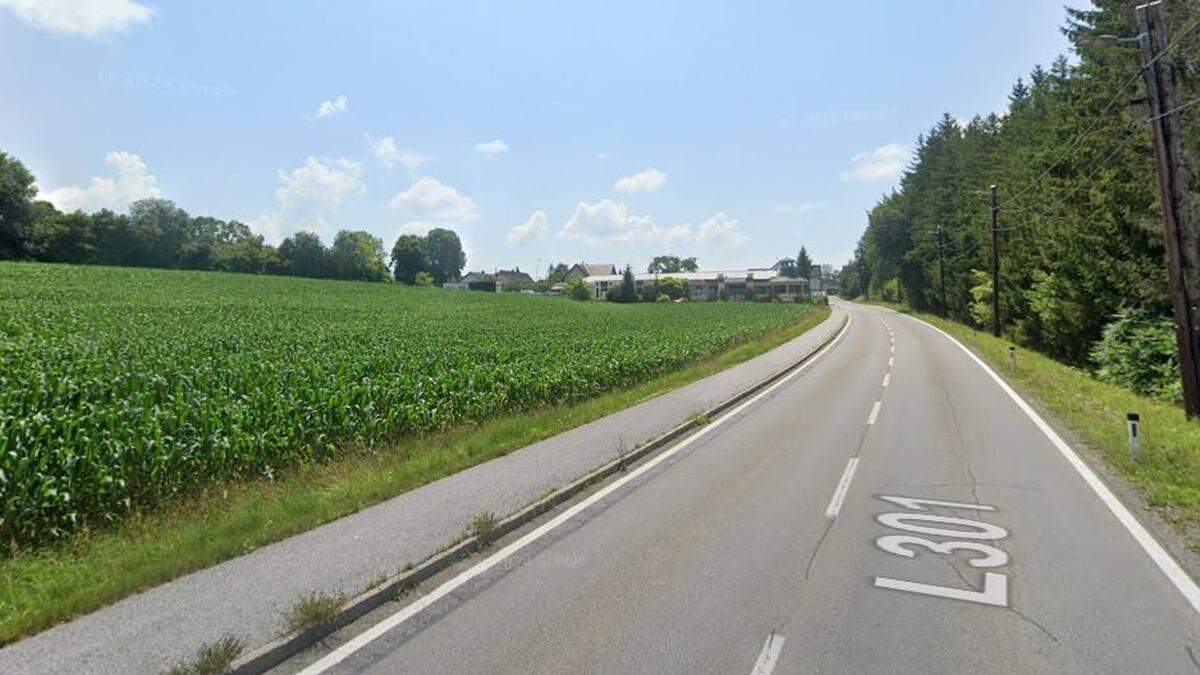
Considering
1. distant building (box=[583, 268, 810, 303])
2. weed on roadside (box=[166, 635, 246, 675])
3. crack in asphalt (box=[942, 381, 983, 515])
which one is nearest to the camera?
weed on roadside (box=[166, 635, 246, 675])

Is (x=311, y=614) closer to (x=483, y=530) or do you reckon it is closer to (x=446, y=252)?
(x=483, y=530)

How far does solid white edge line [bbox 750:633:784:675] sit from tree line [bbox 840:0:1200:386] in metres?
14.0

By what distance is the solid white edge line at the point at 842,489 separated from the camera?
7.18 m

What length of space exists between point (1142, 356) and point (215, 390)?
903 inches

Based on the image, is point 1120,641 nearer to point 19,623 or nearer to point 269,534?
point 269,534

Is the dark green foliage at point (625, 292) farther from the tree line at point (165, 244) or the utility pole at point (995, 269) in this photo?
the utility pole at point (995, 269)

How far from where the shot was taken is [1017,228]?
34.7m

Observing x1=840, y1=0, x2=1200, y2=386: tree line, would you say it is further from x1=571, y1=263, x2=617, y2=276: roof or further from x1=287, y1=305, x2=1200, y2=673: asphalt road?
x1=571, y1=263, x2=617, y2=276: roof

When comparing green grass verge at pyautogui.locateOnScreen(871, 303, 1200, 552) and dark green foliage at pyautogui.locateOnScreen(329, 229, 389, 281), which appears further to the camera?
dark green foliage at pyautogui.locateOnScreen(329, 229, 389, 281)

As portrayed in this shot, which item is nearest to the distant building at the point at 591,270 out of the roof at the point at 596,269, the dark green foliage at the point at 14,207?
the roof at the point at 596,269

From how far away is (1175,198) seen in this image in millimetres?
12227

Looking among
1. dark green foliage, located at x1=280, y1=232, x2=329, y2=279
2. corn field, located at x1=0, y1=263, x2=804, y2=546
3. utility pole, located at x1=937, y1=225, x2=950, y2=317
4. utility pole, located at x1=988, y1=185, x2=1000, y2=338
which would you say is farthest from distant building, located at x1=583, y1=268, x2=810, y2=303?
corn field, located at x1=0, y1=263, x2=804, y2=546

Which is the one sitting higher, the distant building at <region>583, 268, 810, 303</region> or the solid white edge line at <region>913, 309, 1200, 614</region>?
the distant building at <region>583, 268, 810, 303</region>

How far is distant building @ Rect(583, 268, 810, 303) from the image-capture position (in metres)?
125
